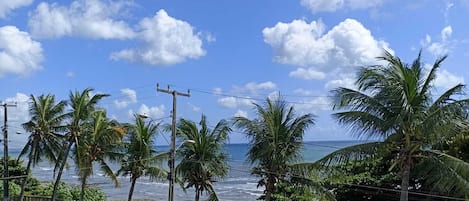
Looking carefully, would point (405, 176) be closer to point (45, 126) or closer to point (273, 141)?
point (273, 141)

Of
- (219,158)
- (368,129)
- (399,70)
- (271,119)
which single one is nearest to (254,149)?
(271,119)

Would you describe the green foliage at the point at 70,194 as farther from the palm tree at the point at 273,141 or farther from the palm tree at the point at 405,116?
the palm tree at the point at 405,116

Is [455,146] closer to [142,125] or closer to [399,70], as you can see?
[399,70]

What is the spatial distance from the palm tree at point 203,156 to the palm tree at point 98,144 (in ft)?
18.2

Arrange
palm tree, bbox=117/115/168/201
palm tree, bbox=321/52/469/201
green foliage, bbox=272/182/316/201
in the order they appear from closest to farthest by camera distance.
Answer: palm tree, bbox=321/52/469/201 → green foliage, bbox=272/182/316/201 → palm tree, bbox=117/115/168/201

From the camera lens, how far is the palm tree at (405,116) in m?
13.8

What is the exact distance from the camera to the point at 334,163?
1556cm

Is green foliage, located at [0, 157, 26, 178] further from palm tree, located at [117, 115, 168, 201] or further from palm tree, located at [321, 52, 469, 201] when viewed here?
palm tree, located at [321, 52, 469, 201]

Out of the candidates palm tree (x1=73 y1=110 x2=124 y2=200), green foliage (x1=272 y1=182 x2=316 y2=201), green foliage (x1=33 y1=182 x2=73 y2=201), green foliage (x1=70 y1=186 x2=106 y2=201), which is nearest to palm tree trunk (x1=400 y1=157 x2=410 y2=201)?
green foliage (x1=272 y1=182 x2=316 y2=201)

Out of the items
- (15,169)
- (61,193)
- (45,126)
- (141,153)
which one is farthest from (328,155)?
(15,169)

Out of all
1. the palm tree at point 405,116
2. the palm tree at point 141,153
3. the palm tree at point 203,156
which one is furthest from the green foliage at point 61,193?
the palm tree at point 405,116

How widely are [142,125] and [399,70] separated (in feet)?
43.3

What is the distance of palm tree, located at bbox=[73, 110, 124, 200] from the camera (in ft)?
80.9

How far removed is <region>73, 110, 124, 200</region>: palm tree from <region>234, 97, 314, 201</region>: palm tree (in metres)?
8.80
